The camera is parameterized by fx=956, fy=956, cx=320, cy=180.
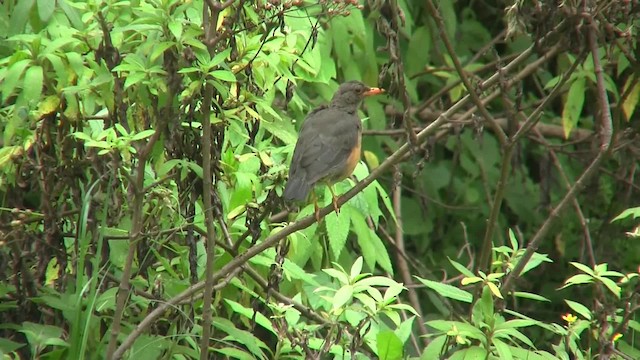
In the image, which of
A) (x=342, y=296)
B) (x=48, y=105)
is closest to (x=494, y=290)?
(x=342, y=296)

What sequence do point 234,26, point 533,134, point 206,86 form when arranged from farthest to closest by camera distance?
point 533,134 → point 234,26 → point 206,86

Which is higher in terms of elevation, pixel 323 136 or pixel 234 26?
pixel 234 26

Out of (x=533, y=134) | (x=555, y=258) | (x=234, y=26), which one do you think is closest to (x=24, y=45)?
(x=234, y=26)

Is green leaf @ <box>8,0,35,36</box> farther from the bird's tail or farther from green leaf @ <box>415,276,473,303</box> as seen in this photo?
green leaf @ <box>415,276,473,303</box>

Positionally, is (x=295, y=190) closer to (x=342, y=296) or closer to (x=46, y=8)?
(x=342, y=296)

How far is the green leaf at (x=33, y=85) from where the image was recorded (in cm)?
332

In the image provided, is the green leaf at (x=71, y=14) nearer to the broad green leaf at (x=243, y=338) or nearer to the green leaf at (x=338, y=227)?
the broad green leaf at (x=243, y=338)

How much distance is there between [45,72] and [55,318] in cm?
112

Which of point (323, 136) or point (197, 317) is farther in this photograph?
point (323, 136)

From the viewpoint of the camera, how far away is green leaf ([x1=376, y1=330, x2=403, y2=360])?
3.53m

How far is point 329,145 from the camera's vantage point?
16.0ft

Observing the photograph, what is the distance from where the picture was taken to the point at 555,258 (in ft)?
24.8

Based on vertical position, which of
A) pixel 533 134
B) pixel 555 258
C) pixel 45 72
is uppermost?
pixel 45 72

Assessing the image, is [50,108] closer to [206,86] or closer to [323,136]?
[206,86]
